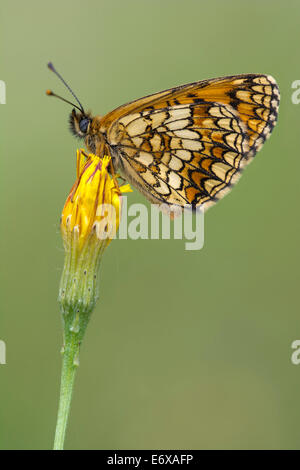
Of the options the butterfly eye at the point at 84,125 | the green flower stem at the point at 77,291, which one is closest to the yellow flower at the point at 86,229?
the green flower stem at the point at 77,291

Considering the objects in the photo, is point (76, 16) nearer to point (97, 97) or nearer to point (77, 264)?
point (97, 97)

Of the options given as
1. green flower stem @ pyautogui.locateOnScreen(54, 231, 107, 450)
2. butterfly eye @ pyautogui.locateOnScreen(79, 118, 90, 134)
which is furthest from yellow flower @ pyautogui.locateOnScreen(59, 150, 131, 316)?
butterfly eye @ pyautogui.locateOnScreen(79, 118, 90, 134)

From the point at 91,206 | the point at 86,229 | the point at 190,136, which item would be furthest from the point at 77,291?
the point at 190,136

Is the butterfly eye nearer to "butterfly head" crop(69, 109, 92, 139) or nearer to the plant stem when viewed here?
"butterfly head" crop(69, 109, 92, 139)
